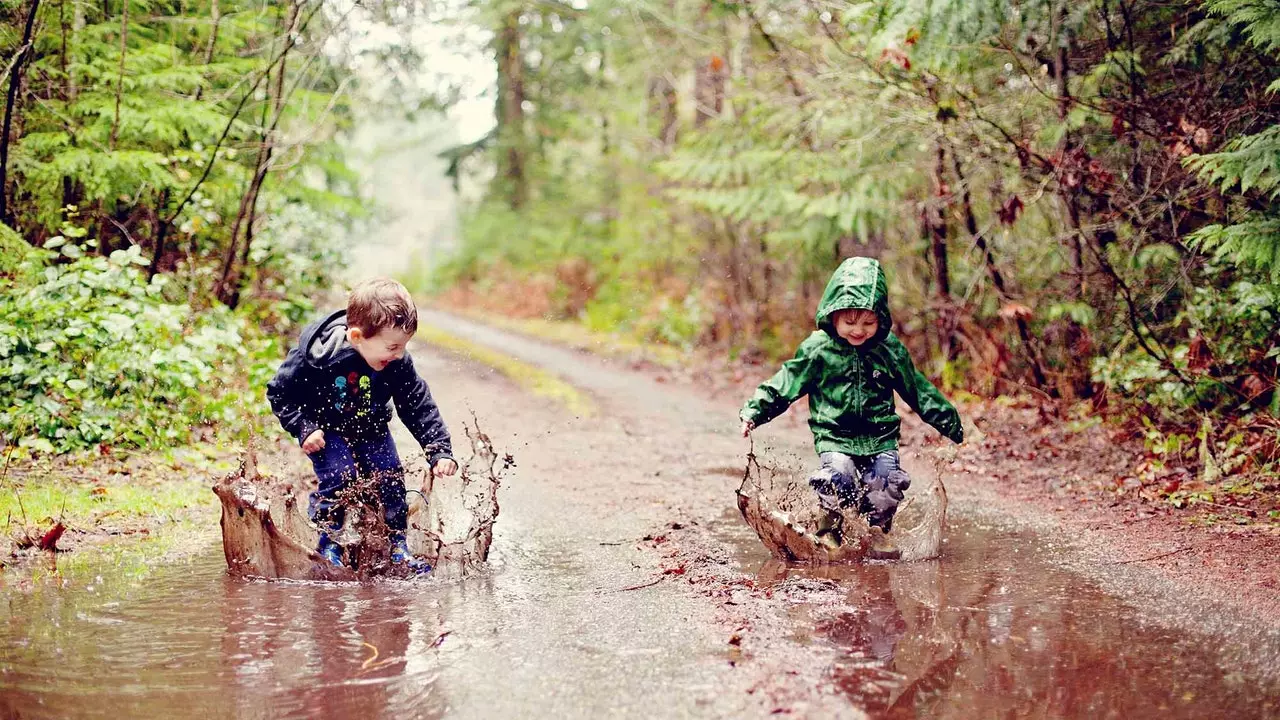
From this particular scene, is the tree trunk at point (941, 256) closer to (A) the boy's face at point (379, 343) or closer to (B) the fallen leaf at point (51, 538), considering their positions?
(A) the boy's face at point (379, 343)

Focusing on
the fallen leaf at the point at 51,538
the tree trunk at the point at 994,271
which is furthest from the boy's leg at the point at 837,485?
the tree trunk at the point at 994,271

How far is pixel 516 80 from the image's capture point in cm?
2886

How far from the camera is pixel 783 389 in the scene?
5.91 m

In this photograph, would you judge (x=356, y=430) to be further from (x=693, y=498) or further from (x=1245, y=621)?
(x=1245, y=621)

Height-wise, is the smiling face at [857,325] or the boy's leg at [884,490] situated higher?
the smiling face at [857,325]

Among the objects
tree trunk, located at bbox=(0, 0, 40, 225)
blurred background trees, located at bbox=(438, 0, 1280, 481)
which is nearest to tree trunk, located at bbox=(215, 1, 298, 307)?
tree trunk, located at bbox=(0, 0, 40, 225)

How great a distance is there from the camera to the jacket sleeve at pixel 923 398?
595cm

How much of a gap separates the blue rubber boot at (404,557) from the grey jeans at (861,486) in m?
2.12

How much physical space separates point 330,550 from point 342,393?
819 millimetres

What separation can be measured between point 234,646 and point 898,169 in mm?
9493

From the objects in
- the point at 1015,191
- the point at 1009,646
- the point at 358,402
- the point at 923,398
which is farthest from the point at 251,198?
the point at 1009,646

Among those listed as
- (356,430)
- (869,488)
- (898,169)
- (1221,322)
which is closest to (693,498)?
(869,488)

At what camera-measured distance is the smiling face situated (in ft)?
19.2

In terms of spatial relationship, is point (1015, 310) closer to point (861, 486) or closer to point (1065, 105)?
point (1065, 105)
